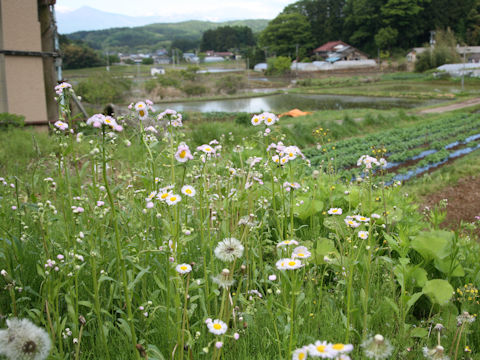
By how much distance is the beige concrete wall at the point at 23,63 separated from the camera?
798 centimetres

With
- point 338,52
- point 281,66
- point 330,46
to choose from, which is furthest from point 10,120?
point 330,46

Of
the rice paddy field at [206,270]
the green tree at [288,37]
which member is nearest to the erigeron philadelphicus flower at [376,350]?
the rice paddy field at [206,270]

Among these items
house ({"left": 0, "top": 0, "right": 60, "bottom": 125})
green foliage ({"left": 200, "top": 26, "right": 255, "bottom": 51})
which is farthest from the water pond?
green foliage ({"left": 200, "top": 26, "right": 255, "bottom": 51})

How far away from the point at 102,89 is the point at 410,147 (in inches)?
710

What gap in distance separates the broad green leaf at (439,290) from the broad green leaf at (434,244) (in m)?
0.33

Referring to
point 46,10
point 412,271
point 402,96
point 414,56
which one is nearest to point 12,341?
point 412,271

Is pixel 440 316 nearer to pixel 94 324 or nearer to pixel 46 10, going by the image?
→ pixel 94 324

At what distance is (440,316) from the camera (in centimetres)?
208

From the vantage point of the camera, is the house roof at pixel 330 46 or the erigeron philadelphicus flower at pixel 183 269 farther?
the house roof at pixel 330 46

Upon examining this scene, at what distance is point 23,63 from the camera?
27.4 feet

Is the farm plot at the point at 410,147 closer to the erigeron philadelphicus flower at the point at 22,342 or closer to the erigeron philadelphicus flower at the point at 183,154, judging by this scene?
the erigeron philadelphicus flower at the point at 183,154

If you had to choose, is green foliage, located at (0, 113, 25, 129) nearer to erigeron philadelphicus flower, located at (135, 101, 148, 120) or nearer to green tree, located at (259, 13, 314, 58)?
erigeron philadelphicus flower, located at (135, 101, 148, 120)

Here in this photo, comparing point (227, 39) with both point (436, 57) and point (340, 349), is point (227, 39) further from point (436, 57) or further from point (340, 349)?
point (340, 349)

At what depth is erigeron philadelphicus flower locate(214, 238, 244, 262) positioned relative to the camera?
1.23 metres
